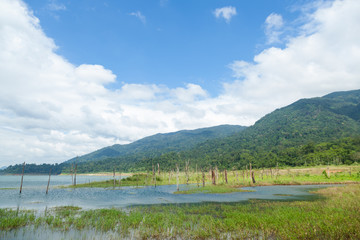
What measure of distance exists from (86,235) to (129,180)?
236 feet

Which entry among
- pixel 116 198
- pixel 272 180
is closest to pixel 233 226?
pixel 116 198

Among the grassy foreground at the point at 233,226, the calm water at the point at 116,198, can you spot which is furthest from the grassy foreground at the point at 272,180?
the grassy foreground at the point at 233,226

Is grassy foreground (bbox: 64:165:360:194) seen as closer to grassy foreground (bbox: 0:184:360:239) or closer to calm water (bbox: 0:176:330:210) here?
calm water (bbox: 0:176:330:210)

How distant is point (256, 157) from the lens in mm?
146750

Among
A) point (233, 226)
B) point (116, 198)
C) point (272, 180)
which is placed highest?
point (233, 226)

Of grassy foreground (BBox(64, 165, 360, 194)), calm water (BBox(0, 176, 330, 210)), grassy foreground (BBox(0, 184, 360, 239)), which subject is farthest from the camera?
grassy foreground (BBox(64, 165, 360, 194))

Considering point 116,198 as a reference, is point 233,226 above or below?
above

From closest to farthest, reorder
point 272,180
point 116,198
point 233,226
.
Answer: point 233,226, point 116,198, point 272,180

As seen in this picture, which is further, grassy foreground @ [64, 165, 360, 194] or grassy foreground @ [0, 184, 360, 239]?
grassy foreground @ [64, 165, 360, 194]

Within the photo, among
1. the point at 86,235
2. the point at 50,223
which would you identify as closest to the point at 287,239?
the point at 86,235

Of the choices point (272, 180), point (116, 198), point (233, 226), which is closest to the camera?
point (233, 226)

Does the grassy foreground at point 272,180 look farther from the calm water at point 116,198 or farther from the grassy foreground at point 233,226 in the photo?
the grassy foreground at point 233,226

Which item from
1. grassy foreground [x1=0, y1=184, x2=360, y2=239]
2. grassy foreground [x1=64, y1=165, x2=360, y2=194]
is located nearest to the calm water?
grassy foreground [x1=64, y1=165, x2=360, y2=194]

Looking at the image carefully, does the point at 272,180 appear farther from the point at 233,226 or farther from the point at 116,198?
the point at 233,226
